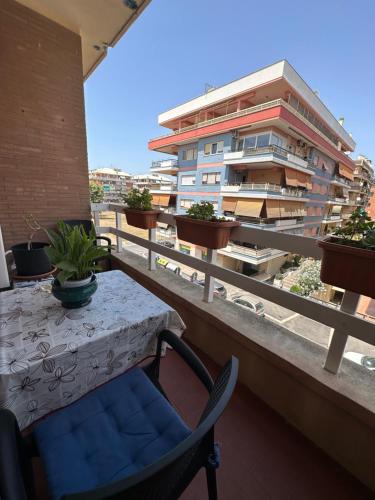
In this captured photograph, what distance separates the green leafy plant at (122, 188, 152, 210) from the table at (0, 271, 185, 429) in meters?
1.07

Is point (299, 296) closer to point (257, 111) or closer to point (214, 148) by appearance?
point (257, 111)

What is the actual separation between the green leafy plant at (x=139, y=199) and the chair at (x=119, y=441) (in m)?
1.35

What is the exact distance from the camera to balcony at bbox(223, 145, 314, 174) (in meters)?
7.11

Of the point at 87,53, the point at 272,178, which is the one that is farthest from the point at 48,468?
the point at 272,178

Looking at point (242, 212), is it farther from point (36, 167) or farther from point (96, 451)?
point (96, 451)

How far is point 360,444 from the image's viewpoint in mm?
846

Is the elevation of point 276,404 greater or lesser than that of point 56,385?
lesser

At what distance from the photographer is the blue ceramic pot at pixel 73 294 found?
0.86m

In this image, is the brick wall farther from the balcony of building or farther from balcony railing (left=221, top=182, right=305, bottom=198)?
balcony railing (left=221, top=182, right=305, bottom=198)

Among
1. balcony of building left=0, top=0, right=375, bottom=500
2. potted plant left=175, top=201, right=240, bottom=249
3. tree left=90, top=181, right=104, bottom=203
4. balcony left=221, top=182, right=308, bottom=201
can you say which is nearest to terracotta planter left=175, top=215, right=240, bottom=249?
potted plant left=175, top=201, right=240, bottom=249

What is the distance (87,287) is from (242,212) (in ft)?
23.1

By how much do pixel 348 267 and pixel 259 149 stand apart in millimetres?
7762

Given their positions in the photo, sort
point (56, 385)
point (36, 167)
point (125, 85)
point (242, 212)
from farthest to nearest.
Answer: point (242, 212)
point (125, 85)
point (36, 167)
point (56, 385)

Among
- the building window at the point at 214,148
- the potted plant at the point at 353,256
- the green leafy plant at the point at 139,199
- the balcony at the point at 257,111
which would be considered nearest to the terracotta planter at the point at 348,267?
the potted plant at the point at 353,256
